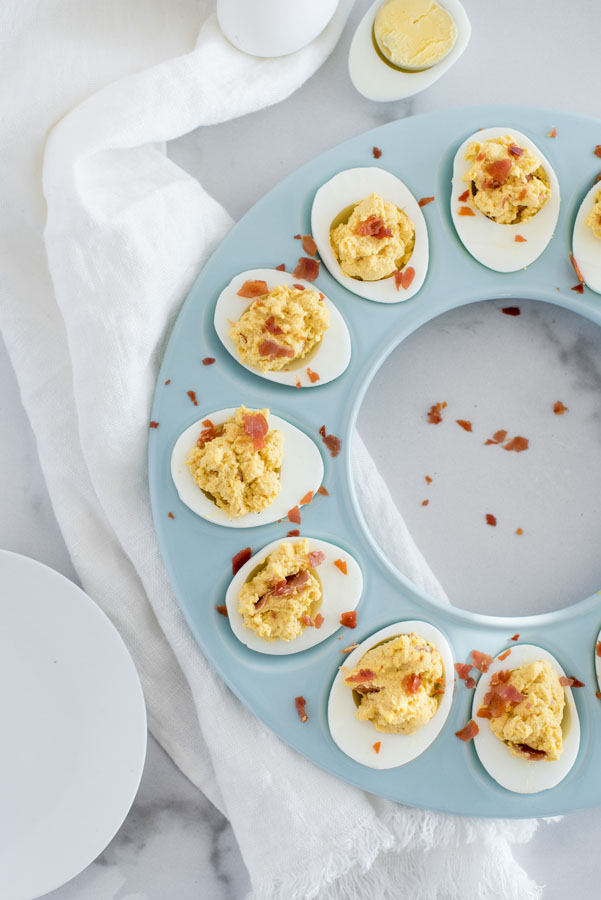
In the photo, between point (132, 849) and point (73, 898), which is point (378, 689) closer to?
point (132, 849)

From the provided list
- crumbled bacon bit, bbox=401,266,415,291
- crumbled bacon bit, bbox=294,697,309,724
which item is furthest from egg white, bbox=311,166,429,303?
crumbled bacon bit, bbox=294,697,309,724

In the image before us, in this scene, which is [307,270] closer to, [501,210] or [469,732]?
[501,210]

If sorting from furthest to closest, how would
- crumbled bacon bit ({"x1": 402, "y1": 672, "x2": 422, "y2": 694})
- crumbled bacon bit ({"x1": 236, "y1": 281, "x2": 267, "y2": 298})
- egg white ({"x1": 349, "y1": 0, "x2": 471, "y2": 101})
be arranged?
egg white ({"x1": 349, "y1": 0, "x2": 471, "y2": 101}), crumbled bacon bit ({"x1": 236, "y1": 281, "x2": 267, "y2": 298}), crumbled bacon bit ({"x1": 402, "y1": 672, "x2": 422, "y2": 694})

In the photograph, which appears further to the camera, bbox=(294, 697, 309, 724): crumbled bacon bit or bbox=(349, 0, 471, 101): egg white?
bbox=(349, 0, 471, 101): egg white

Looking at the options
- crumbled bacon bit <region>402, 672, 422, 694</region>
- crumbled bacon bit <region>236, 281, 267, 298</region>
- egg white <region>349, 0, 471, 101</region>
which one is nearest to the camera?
crumbled bacon bit <region>402, 672, 422, 694</region>

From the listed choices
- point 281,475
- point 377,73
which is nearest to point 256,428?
point 281,475

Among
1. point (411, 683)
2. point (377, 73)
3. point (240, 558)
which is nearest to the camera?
point (411, 683)

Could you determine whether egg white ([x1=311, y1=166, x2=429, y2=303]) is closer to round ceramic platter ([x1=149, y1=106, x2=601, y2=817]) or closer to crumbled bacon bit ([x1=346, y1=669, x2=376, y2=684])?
round ceramic platter ([x1=149, y1=106, x2=601, y2=817])
